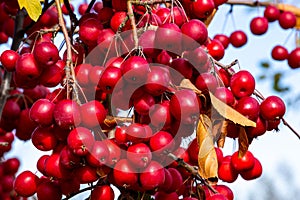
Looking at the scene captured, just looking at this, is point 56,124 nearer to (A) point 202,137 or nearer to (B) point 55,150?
(B) point 55,150

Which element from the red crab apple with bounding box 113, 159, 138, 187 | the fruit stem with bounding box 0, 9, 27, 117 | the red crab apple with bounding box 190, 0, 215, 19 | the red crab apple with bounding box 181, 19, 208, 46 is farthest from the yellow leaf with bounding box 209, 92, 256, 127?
the fruit stem with bounding box 0, 9, 27, 117

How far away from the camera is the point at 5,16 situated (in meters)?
2.39

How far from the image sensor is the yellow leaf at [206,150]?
1250mm

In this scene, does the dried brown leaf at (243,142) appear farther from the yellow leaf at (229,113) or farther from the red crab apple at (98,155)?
the red crab apple at (98,155)

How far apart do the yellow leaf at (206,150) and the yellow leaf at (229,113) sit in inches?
2.0

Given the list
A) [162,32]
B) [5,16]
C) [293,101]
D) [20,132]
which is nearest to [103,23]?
[162,32]

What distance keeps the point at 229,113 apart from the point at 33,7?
23.4 inches

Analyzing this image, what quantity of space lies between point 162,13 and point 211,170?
423 mm

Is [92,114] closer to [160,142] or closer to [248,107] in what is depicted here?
[160,142]

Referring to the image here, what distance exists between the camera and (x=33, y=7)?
1.45 metres

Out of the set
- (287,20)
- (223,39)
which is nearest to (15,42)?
(223,39)

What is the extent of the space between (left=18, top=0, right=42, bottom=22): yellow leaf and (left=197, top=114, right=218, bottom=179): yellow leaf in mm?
518

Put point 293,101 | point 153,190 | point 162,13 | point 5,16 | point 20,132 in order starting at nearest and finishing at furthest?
point 153,190
point 162,13
point 20,132
point 5,16
point 293,101

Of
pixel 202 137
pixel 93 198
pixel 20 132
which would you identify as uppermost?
pixel 202 137
